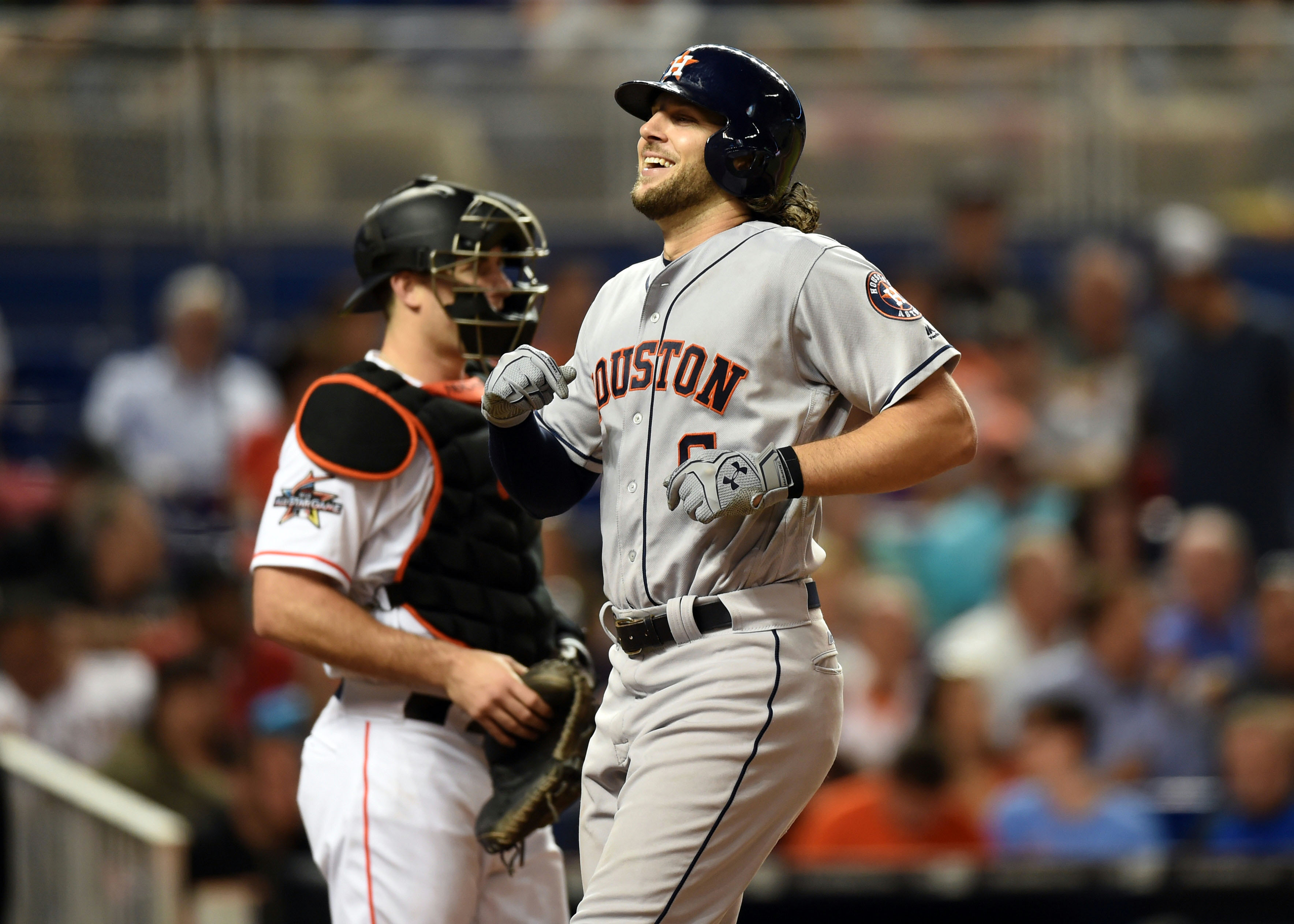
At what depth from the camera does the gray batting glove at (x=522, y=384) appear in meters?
2.92

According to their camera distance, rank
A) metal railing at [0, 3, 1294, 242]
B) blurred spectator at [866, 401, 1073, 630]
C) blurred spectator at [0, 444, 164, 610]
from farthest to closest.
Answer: metal railing at [0, 3, 1294, 242] < blurred spectator at [866, 401, 1073, 630] < blurred spectator at [0, 444, 164, 610]

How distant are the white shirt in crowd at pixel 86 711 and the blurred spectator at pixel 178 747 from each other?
1.13 ft

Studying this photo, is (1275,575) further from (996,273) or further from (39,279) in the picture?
(39,279)

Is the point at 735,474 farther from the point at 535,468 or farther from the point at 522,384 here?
the point at 535,468

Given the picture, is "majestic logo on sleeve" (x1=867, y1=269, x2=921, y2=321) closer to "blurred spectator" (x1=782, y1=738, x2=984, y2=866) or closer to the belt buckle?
the belt buckle

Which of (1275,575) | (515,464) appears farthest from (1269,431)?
(515,464)

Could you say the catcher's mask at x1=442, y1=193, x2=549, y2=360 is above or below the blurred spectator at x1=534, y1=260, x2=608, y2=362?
above

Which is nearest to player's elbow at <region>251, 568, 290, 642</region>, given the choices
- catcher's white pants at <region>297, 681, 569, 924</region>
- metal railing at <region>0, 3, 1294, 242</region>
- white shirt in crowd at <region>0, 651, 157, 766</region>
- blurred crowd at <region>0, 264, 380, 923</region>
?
catcher's white pants at <region>297, 681, 569, 924</region>

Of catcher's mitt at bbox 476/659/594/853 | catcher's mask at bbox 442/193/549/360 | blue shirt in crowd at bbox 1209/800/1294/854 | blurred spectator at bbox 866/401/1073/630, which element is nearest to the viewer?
catcher's mitt at bbox 476/659/594/853

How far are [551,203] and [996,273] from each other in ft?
6.83

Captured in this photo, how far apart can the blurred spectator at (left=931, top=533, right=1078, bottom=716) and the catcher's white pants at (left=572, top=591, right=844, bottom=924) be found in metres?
4.07

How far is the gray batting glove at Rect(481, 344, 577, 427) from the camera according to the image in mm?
2922

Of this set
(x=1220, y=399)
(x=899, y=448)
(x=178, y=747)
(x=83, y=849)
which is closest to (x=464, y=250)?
(x=899, y=448)

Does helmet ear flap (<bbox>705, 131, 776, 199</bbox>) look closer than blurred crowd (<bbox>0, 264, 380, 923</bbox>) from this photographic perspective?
Yes
